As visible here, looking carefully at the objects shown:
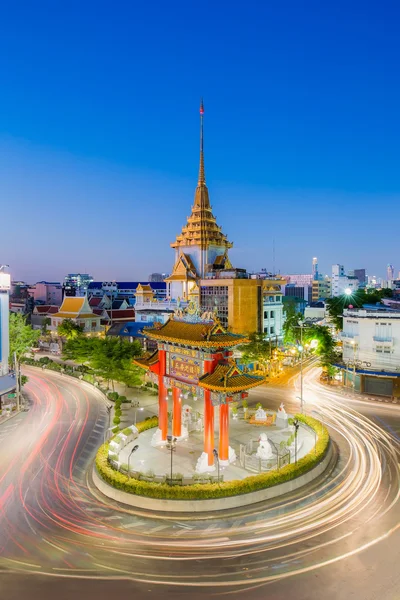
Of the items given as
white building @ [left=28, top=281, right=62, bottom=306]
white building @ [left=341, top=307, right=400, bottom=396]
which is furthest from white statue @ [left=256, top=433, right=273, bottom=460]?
white building @ [left=28, top=281, right=62, bottom=306]

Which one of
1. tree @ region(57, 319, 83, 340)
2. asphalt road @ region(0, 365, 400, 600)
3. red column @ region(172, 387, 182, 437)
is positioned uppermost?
tree @ region(57, 319, 83, 340)

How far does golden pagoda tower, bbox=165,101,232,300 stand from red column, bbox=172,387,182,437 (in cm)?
3837

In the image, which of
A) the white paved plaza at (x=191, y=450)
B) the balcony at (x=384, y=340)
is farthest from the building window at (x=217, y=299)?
the white paved plaza at (x=191, y=450)

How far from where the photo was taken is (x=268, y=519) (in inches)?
708

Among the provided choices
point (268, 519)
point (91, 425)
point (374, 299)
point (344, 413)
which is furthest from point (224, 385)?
point (374, 299)

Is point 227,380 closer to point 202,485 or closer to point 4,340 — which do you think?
point 202,485

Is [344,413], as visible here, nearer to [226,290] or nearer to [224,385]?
[224,385]

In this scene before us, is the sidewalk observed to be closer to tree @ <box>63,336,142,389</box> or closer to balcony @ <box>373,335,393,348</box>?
tree @ <box>63,336,142,389</box>

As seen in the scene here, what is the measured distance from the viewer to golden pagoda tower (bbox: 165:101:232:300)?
65562 mm

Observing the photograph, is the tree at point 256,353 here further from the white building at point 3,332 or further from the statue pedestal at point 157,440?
the white building at point 3,332

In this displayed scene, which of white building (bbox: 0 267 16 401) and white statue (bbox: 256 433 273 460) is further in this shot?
white building (bbox: 0 267 16 401)

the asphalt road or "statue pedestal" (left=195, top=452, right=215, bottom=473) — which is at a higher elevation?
"statue pedestal" (left=195, top=452, right=215, bottom=473)

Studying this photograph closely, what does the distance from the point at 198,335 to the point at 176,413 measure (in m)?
6.78

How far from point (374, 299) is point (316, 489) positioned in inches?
2524
